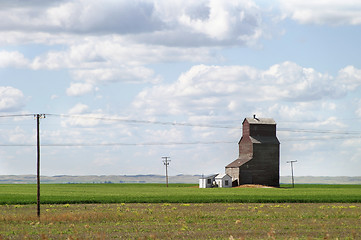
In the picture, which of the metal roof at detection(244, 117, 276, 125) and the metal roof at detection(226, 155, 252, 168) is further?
the metal roof at detection(244, 117, 276, 125)

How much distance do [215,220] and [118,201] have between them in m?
27.7

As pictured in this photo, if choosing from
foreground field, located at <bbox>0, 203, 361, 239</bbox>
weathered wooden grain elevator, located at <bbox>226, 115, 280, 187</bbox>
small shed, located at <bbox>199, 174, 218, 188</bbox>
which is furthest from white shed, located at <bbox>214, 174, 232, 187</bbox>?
foreground field, located at <bbox>0, 203, 361, 239</bbox>

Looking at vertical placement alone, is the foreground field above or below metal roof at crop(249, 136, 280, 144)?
below

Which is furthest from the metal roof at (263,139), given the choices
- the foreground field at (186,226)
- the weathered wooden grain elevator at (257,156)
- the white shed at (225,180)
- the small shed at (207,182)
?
the foreground field at (186,226)

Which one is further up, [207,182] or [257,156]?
[257,156]

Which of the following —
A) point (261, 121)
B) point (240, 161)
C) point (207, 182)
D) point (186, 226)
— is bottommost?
point (186, 226)

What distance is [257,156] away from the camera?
125875 millimetres

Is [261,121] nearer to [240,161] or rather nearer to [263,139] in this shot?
[263,139]

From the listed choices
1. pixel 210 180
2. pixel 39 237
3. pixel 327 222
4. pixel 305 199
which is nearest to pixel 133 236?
pixel 39 237

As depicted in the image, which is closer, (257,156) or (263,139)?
(257,156)

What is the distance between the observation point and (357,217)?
4584cm

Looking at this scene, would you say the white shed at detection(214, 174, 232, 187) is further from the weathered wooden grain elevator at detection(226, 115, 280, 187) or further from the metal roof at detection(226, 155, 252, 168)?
the metal roof at detection(226, 155, 252, 168)

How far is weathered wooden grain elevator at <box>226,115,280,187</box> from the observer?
126 m

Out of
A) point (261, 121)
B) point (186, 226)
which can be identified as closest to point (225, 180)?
point (261, 121)
